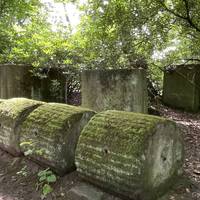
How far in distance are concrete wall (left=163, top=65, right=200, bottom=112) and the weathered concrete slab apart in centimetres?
→ 503

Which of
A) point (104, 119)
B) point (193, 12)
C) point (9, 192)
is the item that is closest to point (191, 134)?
point (193, 12)

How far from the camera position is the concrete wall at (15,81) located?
5.47 meters

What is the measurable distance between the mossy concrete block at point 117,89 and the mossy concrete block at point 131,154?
4.54 feet

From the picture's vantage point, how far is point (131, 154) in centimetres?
243

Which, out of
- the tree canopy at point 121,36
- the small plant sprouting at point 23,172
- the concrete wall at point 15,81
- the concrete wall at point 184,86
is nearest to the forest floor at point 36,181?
the small plant sprouting at point 23,172

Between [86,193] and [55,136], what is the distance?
74cm

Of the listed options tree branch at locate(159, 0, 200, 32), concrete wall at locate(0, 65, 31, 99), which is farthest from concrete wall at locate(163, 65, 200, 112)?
concrete wall at locate(0, 65, 31, 99)

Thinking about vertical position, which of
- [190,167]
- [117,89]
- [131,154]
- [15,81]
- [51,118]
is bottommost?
[190,167]

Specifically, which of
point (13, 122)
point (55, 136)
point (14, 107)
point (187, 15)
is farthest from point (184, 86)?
point (55, 136)

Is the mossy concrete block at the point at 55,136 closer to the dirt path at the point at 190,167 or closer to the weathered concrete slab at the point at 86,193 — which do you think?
the weathered concrete slab at the point at 86,193

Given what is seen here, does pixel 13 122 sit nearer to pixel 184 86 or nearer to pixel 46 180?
pixel 46 180

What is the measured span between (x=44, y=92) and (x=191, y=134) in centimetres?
313

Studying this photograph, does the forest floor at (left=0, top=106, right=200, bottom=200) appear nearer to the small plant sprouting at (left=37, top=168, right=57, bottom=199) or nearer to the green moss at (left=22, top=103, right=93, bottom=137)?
the small plant sprouting at (left=37, top=168, right=57, bottom=199)

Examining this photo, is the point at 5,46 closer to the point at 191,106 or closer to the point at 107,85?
the point at 107,85
